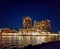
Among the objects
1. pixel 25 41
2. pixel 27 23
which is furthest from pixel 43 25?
pixel 25 41

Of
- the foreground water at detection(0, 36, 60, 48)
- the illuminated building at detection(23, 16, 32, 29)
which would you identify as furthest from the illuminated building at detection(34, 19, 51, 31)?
the foreground water at detection(0, 36, 60, 48)

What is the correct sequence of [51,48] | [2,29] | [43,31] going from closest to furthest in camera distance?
[51,48] → [2,29] → [43,31]

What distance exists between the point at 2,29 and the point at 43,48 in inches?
68.8

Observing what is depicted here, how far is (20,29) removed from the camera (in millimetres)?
5000

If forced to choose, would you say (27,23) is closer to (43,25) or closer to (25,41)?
(43,25)

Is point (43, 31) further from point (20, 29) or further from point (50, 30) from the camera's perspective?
point (20, 29)

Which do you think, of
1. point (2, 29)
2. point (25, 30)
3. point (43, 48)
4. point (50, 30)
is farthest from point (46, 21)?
point (43, 48)

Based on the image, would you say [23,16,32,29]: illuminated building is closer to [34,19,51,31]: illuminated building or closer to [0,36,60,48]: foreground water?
[34,19,51,31]: illuminated building

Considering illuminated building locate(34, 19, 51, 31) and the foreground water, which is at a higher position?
illuminated building locate(34, 19, 51, 31)

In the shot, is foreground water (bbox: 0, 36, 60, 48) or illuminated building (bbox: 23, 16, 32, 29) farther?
foreground water (bbox: 0, 36, 60, 48)

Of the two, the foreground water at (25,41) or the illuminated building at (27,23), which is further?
the foreground water at (25,41)

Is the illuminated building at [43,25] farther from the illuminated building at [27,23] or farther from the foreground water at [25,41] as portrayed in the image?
the foreground water at [25,41]

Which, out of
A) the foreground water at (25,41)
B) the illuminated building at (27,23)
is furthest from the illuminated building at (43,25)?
the foreground water at (25,41)

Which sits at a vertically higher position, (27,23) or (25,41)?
(27,23)
